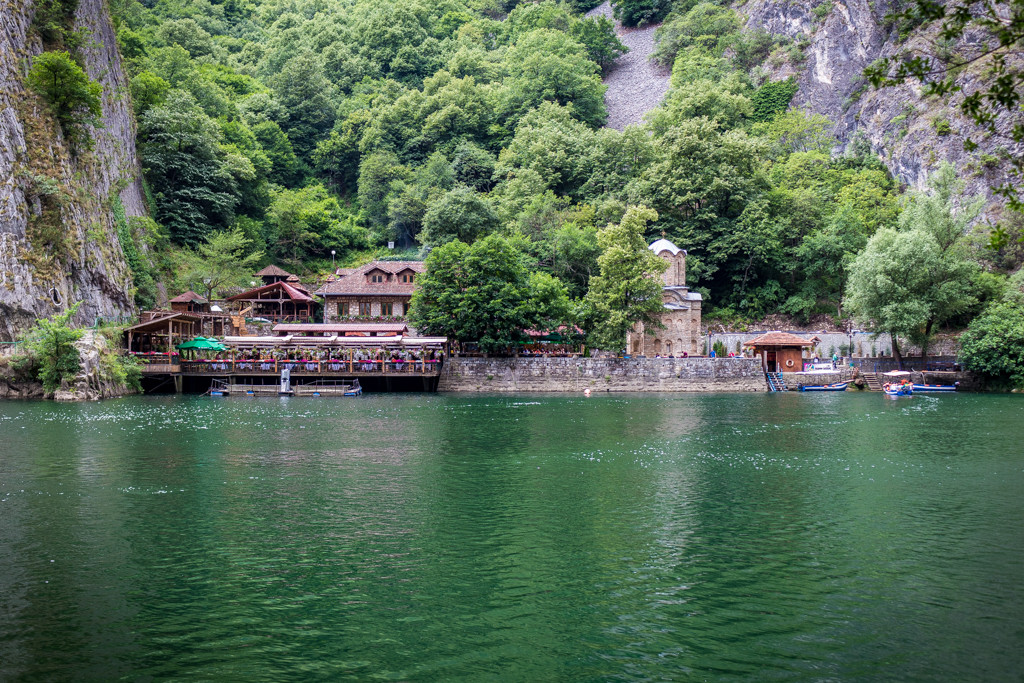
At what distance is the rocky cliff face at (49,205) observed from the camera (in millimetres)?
45844

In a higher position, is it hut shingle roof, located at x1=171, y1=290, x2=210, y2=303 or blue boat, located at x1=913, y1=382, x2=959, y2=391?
hut shingle roof, located at x1=171, y1=290, x2=210, y2=303

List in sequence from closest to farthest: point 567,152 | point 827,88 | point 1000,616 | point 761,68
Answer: point 1000,616, point 567,152, point 827,88, point 761,68

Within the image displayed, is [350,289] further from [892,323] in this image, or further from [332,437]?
[892,323]

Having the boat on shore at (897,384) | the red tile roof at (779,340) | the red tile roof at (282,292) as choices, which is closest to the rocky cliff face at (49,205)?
the red tile roof at (282,292)

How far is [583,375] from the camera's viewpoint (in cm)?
5712

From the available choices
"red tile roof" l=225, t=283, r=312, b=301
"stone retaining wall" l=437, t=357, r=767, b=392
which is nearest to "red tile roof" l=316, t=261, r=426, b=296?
"red tile roof" l=225, t=283, r=312, b=301

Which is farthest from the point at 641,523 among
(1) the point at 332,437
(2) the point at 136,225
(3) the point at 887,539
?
(2) the point at 136,225

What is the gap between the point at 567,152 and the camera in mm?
83438

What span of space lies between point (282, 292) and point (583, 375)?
1167 inches

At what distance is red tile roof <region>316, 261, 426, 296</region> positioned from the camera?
67062 millimetres

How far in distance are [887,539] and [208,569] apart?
13356mm

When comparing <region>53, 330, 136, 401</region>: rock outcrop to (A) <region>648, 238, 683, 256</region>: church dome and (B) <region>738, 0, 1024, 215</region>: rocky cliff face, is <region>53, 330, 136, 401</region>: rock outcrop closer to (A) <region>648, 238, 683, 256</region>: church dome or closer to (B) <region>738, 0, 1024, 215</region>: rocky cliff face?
(A) <region>648, 238, 683, 256</region>: church dome

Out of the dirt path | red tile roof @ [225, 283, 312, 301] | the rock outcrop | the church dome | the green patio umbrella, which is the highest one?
the dirt path

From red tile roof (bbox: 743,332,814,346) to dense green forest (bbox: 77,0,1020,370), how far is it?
14.8 ft
